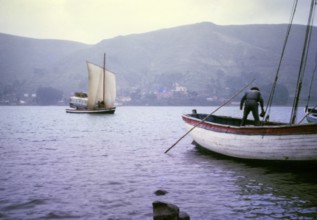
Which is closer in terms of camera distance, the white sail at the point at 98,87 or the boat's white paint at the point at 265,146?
the boat's white paint at the point at 265,146

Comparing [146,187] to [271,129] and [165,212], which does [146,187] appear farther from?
[271,129]

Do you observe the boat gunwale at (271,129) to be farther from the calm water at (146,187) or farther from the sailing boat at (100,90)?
the sailing boat at (100,90)

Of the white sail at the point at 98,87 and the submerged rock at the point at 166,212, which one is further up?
the white sail at the point at 98,87

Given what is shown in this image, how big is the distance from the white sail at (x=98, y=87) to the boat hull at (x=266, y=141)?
54.7 m

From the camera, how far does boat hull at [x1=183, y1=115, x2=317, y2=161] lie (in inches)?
465

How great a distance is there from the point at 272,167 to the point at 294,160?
186 centimetres

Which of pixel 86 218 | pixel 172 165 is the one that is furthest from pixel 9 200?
pixel 172 165

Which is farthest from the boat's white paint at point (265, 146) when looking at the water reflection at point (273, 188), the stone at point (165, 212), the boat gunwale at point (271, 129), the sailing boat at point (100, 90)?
the sailing boat at point (100, 90)

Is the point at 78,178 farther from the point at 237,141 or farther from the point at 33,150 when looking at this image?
the point at 33,150

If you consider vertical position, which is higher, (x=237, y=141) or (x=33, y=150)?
(x=237, y=141)

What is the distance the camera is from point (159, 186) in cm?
1148

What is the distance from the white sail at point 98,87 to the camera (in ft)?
226

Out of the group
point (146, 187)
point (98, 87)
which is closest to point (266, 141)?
point (146, 187)

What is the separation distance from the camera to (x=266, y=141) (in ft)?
43.0
